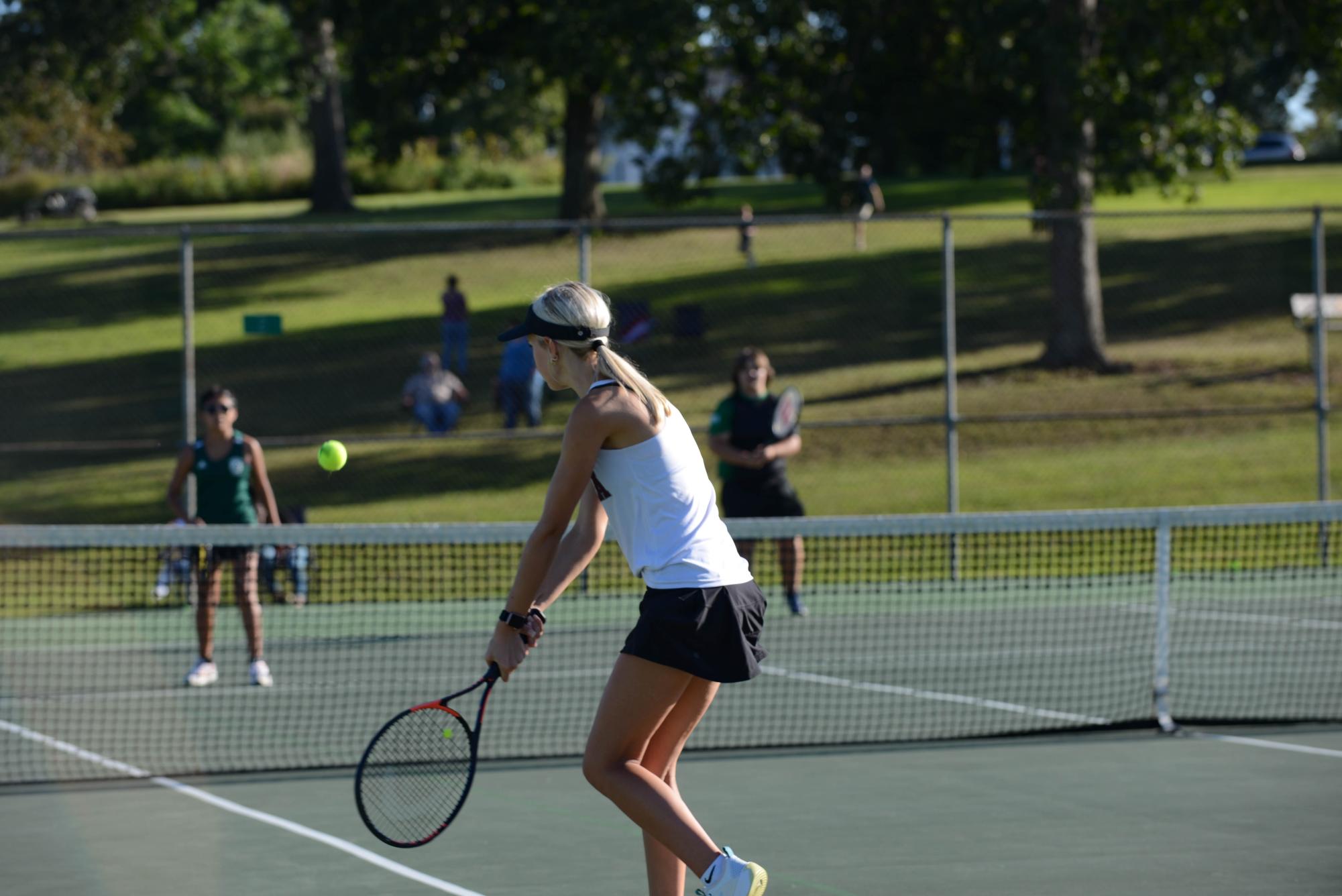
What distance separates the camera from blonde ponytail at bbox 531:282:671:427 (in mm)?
4297

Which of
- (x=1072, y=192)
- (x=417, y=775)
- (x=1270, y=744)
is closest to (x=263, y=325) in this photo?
(x=1270, y=744)

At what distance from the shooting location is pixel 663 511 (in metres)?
4.28

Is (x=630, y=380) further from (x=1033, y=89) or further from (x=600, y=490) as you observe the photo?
(x=1033, y=89)

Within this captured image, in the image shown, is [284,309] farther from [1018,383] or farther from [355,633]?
[355,633]

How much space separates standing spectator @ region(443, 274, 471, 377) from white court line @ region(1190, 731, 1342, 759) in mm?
12236

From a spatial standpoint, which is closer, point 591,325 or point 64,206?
point 591,325

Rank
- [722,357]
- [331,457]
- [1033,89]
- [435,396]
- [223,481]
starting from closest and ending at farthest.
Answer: [331,457]
[223,481]
[435,396]
[1033,89]
[722,357]

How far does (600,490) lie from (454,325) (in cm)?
1563

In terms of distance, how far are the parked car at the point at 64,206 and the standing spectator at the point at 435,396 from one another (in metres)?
27.0

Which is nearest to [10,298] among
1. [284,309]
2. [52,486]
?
[284,309]

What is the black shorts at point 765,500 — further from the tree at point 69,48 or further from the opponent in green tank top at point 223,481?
the tree at point 69,48

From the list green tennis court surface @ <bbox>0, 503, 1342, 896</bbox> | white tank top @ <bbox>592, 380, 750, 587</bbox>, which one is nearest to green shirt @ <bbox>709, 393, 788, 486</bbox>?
green tennis court surface @ <bbox>0, 503, 1342, 896</bbox>

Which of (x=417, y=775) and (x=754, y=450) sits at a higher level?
(x=754, y=450)

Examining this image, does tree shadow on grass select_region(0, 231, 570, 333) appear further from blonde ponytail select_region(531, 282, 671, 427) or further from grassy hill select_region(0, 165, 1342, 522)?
blonde ponytail select_region(531, 282, 671, 427)
